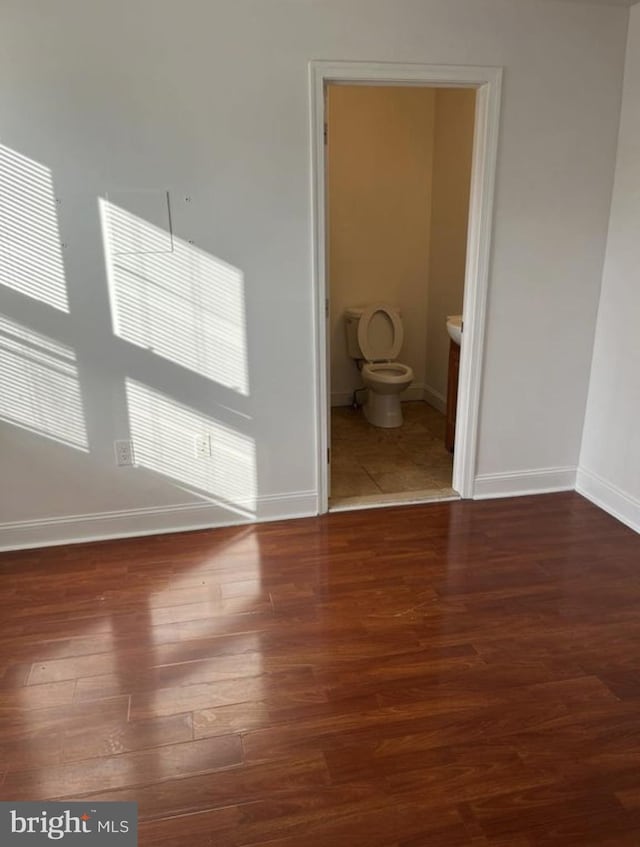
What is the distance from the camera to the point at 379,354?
493 centimetres

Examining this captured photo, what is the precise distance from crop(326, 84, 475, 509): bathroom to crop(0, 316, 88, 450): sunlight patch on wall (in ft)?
5.88

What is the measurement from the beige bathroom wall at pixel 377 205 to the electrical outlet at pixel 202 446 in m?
1.98

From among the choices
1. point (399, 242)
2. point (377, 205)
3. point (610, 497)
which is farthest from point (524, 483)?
point (377, 205)

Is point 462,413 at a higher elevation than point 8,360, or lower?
lower

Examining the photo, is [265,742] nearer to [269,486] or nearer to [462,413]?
[269,486]

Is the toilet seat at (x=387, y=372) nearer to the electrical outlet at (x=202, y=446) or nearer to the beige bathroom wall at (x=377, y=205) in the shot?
the beige bathroom wall at (x=377, y=205)

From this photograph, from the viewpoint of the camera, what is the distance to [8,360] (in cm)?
281

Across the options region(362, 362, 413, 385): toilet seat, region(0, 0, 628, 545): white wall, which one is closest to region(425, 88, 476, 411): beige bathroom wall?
region(362, 362, 413, 385): toilet seat

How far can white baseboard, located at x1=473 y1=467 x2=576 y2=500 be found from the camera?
3.55m

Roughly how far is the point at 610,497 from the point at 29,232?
3.17 metres

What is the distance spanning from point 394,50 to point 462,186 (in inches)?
71.8

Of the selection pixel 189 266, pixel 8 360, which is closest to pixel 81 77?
pixel 189 266

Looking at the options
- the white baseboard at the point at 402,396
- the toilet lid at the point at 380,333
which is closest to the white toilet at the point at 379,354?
the toilet lid at the point at 380,333

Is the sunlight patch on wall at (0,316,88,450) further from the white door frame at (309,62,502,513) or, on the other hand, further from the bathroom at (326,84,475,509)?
the bathroom at (326,84,475,509)
